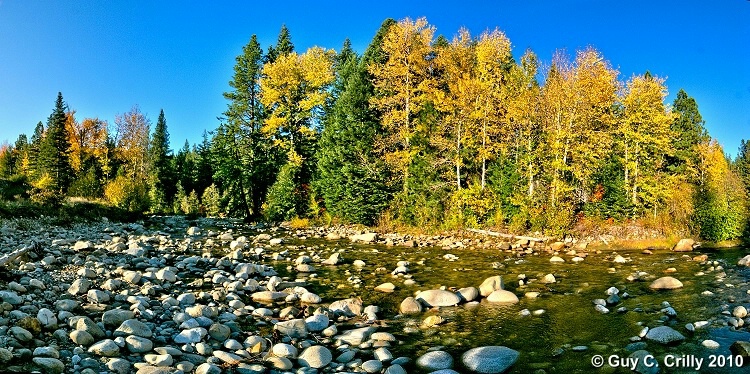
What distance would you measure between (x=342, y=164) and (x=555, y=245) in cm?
1369

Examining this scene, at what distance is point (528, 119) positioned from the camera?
23.5m

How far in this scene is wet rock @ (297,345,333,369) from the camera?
5.49 metres

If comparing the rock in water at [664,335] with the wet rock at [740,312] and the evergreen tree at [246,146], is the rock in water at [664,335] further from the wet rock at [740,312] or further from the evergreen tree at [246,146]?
the evergreen tree at [246,146]

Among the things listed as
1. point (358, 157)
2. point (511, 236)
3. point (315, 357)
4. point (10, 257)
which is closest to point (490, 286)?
point (315, 357)

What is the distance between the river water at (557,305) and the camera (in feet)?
19.9

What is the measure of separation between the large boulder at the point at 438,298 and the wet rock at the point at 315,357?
10.9 feet

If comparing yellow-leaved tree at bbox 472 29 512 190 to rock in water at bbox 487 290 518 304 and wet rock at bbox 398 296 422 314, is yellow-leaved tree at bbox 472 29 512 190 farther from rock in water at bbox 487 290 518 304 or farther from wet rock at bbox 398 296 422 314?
wet rock at bbox 398 296 422 314

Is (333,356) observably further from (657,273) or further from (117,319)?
(657,273)

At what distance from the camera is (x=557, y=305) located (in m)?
8.62

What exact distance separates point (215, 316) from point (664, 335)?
6950mm

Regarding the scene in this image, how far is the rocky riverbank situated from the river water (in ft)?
0.50

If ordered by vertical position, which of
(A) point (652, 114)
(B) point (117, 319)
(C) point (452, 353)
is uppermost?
(A) point (652, 114)

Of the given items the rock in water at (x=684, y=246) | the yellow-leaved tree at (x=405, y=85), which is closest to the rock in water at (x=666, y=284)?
the rock in water at (x=684, y=246)

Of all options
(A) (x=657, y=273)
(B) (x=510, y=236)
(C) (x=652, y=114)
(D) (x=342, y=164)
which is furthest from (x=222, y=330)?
(C) (x=652, y=114)
